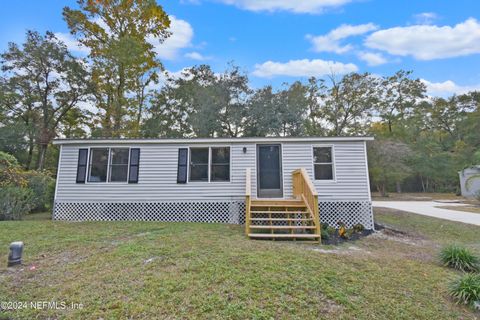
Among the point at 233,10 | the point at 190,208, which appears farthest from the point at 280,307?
the point at 233,10

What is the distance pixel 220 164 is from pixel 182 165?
1.26 meters

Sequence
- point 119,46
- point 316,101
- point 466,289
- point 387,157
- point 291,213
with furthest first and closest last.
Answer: point 316,101, point 387,157, point 119,46, point 291,213, point 466,289

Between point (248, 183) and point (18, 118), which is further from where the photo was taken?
point (18, 118)

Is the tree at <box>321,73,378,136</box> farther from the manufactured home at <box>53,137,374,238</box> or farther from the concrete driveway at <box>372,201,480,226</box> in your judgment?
the manufactured home at <box>53,137,374,238</box>

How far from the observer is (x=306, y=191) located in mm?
6668

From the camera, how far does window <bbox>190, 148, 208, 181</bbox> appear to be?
8031 mm

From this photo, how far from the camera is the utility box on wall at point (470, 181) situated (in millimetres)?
17511

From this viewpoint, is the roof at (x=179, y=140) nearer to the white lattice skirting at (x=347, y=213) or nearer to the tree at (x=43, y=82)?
the white lattice skirting at (x=347, y=213)

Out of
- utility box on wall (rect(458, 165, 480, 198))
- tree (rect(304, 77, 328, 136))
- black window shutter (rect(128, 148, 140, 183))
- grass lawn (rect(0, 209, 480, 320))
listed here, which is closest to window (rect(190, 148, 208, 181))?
black window shutter (rect(128, 148, 140, 183))

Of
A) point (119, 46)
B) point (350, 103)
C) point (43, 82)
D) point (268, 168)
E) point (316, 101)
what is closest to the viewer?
point (268, 168)

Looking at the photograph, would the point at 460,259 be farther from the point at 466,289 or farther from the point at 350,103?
the point at 350,103

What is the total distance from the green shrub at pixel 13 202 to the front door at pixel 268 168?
26.5ft

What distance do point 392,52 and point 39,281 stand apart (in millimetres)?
19439

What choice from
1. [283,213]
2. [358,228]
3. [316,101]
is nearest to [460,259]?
[358,228]
